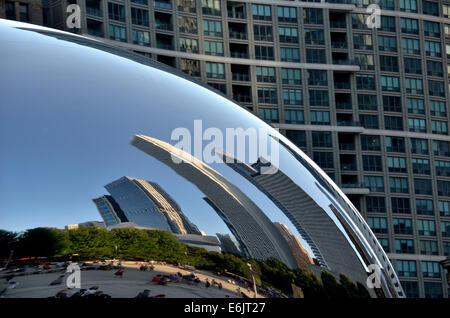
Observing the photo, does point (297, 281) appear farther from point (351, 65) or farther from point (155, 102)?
point (351, 65)

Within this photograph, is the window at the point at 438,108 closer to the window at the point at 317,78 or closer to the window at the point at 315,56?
the window at the point at 317,78

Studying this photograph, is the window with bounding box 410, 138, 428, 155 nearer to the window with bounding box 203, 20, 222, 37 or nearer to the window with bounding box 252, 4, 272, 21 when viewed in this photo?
the window with bounding box 252, 4, 272, 21

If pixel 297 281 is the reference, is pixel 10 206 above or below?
above

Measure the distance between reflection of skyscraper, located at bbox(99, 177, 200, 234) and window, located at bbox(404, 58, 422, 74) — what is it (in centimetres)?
7605

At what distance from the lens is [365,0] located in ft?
257

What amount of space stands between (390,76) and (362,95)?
379 cm

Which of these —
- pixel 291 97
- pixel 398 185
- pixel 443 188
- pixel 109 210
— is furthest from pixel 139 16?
pixel 109 210

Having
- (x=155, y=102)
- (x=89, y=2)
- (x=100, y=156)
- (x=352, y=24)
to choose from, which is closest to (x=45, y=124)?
(x=100, y=156)

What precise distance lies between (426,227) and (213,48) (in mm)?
25956

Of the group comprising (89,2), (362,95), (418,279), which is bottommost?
(418,279)

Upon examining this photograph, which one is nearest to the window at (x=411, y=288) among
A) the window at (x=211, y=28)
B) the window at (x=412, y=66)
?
the window at (x=412, y=66)

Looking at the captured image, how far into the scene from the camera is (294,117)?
7269 cm

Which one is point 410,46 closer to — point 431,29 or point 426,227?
point 431,29

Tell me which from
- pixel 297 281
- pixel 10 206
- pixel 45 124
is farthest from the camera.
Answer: pixel 297 281
